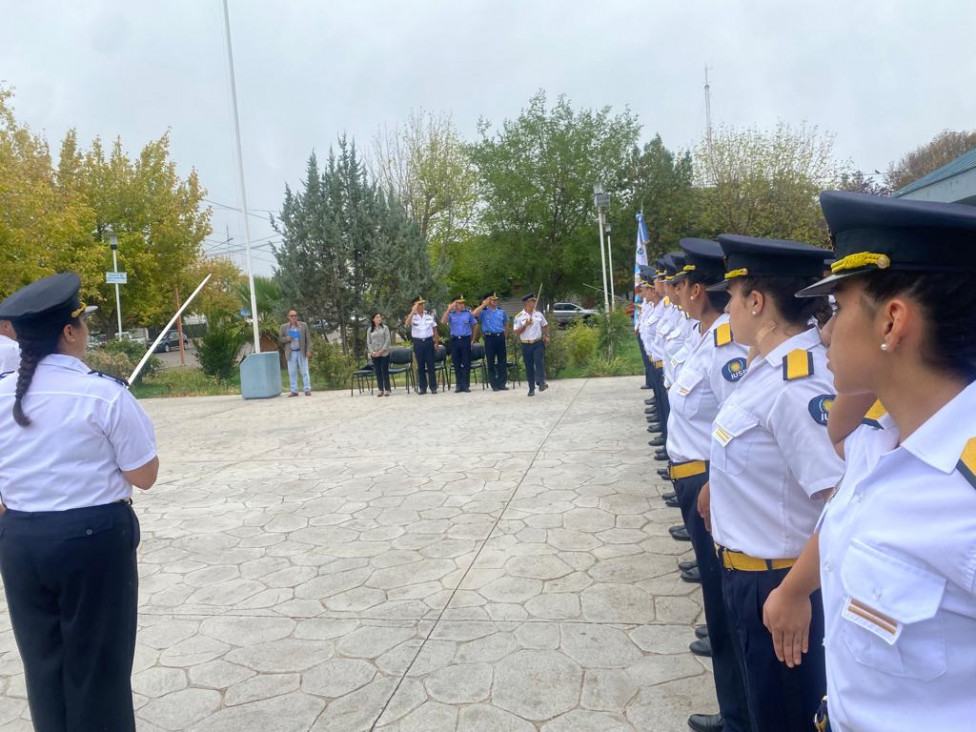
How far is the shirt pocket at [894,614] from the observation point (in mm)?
1049

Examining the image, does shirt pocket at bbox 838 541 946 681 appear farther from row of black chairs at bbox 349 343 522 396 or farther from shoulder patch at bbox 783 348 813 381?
row of black chairs at bbox 349 343 522 396

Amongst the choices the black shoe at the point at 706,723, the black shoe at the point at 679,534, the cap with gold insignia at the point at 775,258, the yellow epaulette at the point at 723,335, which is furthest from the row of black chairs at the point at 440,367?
the cap with gold insignia at the point at 775,258

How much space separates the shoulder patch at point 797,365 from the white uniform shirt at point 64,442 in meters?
2.16

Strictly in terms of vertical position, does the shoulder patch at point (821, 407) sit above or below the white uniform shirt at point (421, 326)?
below

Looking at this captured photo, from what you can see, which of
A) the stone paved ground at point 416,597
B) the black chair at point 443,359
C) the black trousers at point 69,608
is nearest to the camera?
the black trousers at point 69,608

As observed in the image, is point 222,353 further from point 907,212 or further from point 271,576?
point 907,212

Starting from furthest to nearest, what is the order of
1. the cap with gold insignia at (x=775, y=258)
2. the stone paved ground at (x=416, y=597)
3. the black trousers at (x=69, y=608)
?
the stone paved ground at (x=416, y=597) < the black trousers at (x=69, y=608) < the cap with gold insignia at (x=775, y=258)

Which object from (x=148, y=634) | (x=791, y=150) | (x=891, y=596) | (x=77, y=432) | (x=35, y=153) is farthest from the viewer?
(x=791, y=150)

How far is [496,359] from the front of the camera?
14055 mm

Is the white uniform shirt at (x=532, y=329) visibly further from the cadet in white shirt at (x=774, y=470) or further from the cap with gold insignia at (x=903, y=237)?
the cap with gold insignia at (x=903, y=237)

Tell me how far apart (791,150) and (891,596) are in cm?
3066

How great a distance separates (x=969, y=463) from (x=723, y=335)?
190 centimetres

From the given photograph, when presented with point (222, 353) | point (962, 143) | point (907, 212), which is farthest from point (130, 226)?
point (962, 143)

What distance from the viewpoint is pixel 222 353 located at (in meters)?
19.1
